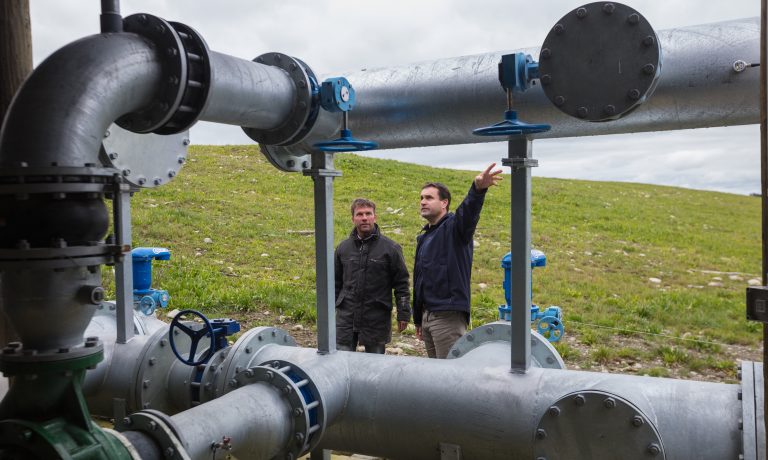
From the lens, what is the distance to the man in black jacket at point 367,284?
17.5ft

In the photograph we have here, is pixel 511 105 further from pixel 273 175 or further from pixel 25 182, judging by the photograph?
pixel 273 175

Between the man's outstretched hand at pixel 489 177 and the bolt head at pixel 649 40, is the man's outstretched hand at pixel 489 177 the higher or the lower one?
the lower one

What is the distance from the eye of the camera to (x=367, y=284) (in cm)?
537

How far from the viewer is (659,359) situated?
22.0 ft

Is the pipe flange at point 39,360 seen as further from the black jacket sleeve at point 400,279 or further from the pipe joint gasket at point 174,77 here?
the black jacket sleeve at point 400,279

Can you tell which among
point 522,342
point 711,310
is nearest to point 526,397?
point 522,342

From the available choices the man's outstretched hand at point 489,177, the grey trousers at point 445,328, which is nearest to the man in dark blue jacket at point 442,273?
the grey trousers at point 445,328

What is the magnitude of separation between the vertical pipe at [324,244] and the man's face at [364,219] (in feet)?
6.13

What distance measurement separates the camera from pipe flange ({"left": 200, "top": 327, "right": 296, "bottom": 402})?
11.2 ft

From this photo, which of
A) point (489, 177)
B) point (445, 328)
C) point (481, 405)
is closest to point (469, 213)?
point (489, 177)

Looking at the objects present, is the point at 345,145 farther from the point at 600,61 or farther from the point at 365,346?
the point at 365,346

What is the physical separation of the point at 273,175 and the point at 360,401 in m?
12.3

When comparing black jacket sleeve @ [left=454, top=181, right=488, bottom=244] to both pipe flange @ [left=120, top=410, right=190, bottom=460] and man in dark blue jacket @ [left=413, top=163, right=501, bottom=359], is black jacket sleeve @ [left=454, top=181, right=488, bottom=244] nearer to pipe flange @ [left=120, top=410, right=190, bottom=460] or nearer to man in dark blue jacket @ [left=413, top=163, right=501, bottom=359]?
→ man in dark blue jacket @ [left=413, top=163, right=501, bottom=359]

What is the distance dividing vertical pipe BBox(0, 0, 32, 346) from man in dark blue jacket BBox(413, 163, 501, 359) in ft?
9.17
